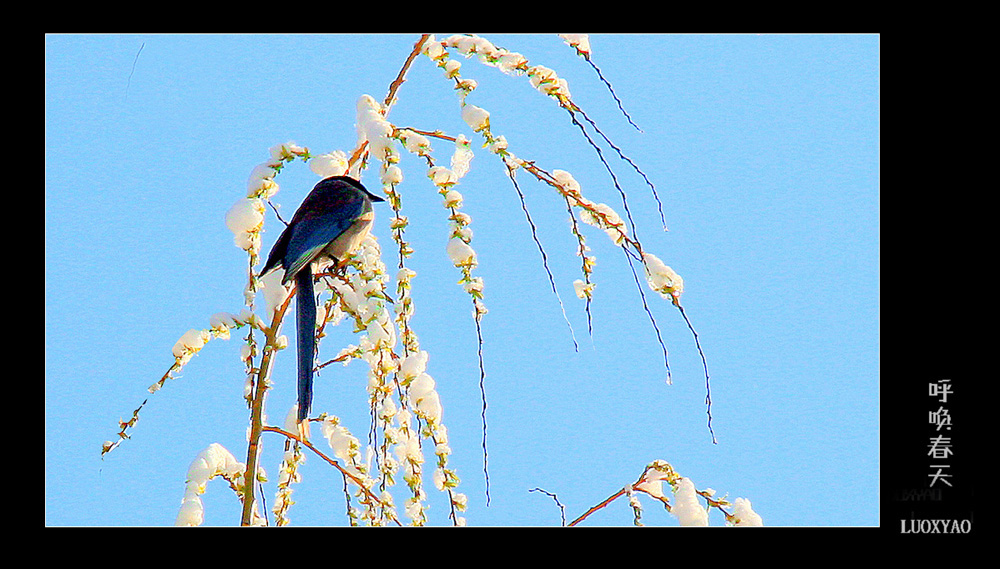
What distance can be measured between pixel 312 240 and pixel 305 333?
0.19 meters

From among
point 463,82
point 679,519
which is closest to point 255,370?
point 463,82

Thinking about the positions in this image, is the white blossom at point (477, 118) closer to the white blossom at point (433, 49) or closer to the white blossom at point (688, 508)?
the white blossom at point (433, 49)

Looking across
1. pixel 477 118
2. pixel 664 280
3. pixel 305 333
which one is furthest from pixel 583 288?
pixel 305 333

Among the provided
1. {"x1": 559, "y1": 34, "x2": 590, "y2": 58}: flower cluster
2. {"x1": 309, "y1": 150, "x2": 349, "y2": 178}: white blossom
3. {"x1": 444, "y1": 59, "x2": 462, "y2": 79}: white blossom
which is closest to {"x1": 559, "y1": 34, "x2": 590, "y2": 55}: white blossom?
{"x1": 559, "y1": 34, "x2": 590, "y2": 58}: flower cluster

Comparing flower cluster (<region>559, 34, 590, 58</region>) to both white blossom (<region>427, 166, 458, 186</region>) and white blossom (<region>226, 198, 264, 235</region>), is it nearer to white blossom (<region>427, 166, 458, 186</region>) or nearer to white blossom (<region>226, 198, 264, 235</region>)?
white blossom (<region>427, 166, 458, 186</region>)

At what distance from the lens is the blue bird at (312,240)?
1.47m

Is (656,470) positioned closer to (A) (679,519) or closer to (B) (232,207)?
(A) (679,519)

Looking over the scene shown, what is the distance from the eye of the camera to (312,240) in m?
1.54

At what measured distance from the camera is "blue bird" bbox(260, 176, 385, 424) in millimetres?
1470

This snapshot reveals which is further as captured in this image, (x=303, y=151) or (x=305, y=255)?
(x=305, y=255)

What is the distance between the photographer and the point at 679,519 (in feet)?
3.94
